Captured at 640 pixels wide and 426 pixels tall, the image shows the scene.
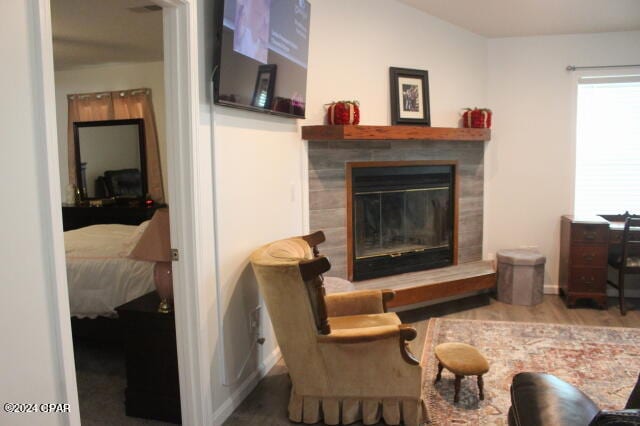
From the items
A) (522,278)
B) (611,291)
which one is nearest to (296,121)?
(522,278)

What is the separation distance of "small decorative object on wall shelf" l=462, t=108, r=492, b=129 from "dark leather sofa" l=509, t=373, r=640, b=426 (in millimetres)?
3095

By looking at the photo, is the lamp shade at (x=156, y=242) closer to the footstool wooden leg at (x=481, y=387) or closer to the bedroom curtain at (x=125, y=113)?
the footstool wooden leg at (x=481, y=387)

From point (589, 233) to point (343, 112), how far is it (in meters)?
2.49

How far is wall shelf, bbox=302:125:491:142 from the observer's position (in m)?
3.40

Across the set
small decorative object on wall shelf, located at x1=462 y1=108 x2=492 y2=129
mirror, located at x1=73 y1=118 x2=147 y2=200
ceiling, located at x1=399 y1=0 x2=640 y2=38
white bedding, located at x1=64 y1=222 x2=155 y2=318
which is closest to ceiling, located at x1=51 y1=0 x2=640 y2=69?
ceiling, located at x1=399 y1=0 x2=640 y2=38

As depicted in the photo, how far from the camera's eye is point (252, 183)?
2730mm

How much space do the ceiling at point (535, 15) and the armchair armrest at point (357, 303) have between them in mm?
2466

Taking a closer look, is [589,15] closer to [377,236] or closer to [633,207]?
[633,207]

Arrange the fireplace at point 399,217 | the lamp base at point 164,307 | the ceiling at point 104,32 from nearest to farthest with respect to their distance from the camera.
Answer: the lamp base at point 164,307
the ceiling at point 104,32
the fireplace at point 399,217

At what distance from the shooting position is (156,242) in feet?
7.60

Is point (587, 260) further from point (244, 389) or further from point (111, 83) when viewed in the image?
point (111, 83)

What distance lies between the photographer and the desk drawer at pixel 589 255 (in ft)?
13.5

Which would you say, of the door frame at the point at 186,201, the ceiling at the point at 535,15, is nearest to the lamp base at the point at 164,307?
the door frame at the point at 186,201

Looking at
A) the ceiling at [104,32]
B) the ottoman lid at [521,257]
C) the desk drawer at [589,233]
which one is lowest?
the ottoman lid at [521,257]
